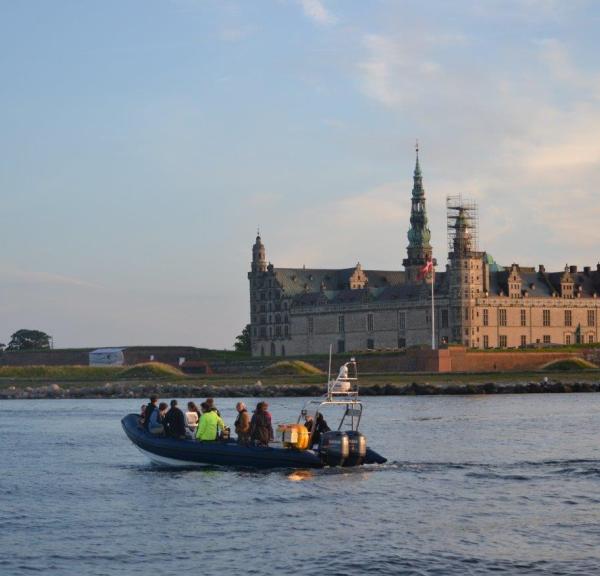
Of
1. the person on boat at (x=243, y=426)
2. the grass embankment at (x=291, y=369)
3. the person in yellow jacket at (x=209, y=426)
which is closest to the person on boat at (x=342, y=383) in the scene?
the person on boat at (x=243, y=426)

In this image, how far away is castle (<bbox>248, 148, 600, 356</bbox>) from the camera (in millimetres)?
168250

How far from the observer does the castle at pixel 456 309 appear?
16825cm

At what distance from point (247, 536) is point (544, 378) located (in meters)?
101

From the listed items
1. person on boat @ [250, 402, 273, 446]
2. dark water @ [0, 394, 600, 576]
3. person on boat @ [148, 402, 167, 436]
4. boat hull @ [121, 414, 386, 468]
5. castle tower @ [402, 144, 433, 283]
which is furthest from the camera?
castle tower @ [402, 144, 433, 283]

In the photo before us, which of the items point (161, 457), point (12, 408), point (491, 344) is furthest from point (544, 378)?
point (161, 457)

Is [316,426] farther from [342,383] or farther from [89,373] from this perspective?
[89,373]

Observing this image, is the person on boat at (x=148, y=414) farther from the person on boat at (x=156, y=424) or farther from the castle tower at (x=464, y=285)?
the castle tower at (x=464, y=285)

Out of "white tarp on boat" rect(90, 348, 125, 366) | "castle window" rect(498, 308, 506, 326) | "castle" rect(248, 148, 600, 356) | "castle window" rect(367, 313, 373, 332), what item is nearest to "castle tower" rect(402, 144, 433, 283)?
"castle" rect(248, 148, 600, 356)

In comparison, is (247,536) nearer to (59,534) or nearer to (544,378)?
(59,534)

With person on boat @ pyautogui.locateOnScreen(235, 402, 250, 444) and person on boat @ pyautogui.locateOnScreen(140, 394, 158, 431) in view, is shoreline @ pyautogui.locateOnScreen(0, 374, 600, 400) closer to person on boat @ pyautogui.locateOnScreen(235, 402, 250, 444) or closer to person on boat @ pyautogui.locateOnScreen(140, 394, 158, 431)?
person on boat @ pyautogui.locateOnScreen(140, 394, 158, 431)

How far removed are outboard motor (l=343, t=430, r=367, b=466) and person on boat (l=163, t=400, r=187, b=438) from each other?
602 cm

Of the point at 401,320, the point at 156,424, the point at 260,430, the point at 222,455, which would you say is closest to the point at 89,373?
the point at 401,320

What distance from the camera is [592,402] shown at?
99688 mm

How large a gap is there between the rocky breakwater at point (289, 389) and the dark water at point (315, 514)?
5956 cm
